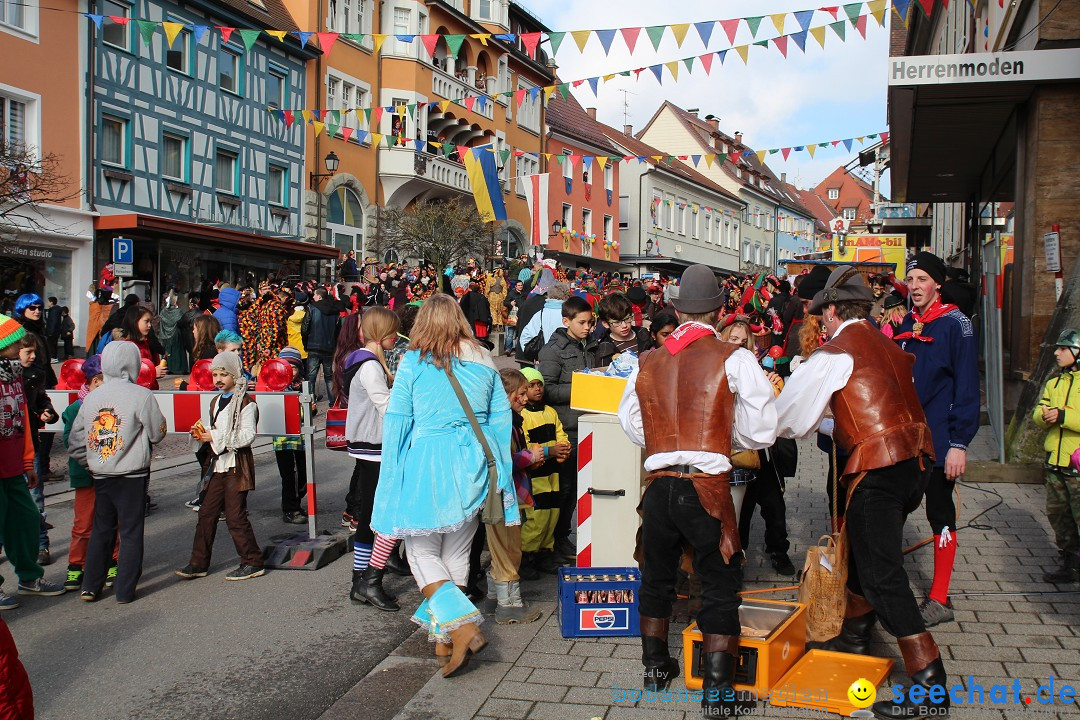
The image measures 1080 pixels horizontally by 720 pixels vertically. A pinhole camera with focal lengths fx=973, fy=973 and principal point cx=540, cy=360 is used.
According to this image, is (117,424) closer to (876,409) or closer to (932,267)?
(876,409)

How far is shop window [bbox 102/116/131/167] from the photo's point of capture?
75.9ft

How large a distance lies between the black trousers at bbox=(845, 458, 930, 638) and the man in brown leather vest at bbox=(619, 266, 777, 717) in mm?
533

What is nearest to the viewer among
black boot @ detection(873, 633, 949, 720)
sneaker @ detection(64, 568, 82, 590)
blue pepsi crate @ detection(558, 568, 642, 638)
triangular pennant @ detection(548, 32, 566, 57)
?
black boot @ detection(873, 633, 949, 720)

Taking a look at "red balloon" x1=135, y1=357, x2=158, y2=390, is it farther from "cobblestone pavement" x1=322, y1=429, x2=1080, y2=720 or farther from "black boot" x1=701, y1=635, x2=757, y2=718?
"black boot" x1=701, y1=635, x2=757, y2=718

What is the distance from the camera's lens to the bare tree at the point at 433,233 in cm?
3025

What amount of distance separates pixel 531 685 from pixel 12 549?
141 inches

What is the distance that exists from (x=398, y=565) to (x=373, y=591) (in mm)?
931

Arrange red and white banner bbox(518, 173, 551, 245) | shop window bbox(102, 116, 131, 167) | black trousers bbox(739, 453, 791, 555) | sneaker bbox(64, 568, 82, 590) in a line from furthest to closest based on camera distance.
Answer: red and white banner bbox(518, 173, 551, 245) → shop window bbox(102, 116, 131, 167) → black trousers bbox(739, 453, 791, 555) → sneaker bbox(64, 568, 82, 590)

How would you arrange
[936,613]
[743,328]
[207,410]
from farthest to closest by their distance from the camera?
1. [743,328]
2. [207,410]
3. [936,613]

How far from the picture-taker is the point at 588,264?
163 feet

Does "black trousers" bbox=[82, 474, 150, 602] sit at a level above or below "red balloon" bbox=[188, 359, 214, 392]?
below

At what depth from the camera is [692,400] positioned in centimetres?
425

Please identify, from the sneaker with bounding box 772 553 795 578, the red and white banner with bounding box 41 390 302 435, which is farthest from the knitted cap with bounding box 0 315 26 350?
the sneaker with bounding box 772 553 795 578

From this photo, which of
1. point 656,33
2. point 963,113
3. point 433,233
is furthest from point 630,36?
point 433,233
